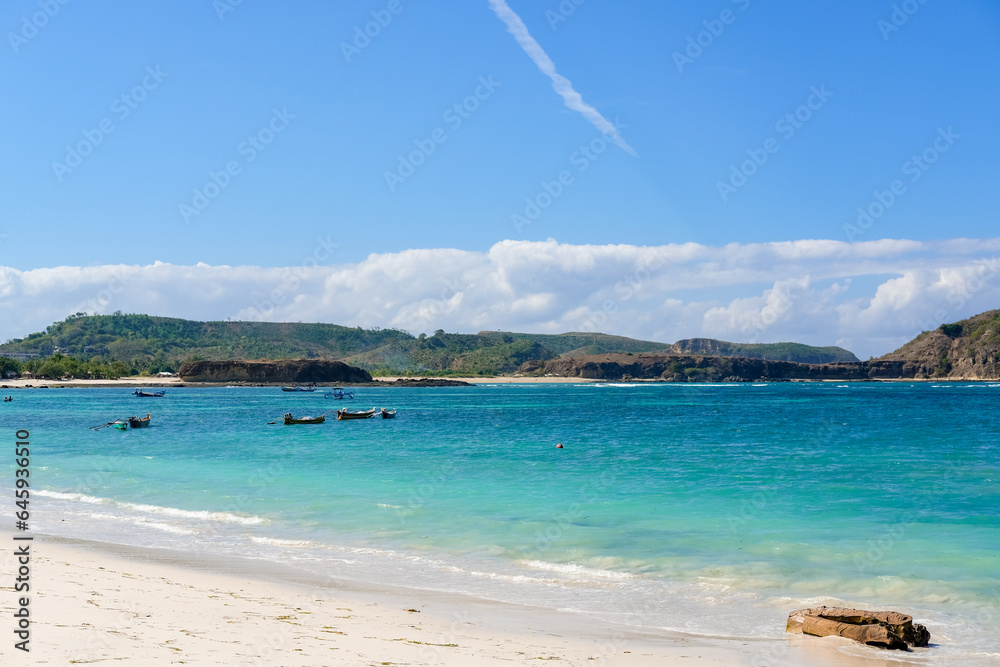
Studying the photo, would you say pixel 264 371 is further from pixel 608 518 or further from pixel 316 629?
pixel 316 629

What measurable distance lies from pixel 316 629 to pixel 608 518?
1101cm

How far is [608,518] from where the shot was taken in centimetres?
1909

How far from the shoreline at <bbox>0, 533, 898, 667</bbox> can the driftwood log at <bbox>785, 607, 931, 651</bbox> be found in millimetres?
219

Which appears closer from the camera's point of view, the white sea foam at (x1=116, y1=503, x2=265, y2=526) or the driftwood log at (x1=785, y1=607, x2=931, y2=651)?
the driftwood log at (x1=785, y1=607, x2=931, y2=651)

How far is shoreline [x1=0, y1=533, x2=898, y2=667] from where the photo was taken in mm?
8109

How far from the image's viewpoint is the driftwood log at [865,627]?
9680mm

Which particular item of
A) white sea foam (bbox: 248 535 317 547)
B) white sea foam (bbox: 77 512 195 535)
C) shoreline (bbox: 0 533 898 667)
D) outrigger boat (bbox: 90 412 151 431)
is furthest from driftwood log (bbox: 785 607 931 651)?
outrigger boat (bbox: 90 412 151 431)

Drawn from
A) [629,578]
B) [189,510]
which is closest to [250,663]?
[629,578]

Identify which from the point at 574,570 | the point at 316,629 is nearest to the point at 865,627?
the point at 574,570

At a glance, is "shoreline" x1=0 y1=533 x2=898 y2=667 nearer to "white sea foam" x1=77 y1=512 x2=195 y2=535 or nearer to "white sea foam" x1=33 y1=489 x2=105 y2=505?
"white sea foam" x1=77 y1=512 x2=195 y2=535

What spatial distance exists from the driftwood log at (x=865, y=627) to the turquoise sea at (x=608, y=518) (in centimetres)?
29

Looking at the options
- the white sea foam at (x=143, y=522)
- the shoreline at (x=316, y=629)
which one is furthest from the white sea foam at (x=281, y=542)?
the shoreline at (x=316, y=629)

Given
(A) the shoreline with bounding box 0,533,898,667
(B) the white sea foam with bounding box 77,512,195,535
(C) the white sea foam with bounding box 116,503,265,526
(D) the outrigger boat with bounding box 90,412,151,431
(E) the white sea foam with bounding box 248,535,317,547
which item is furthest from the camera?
(D) the outrigger boat with bounding box 90,412,151,431

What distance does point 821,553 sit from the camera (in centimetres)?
1538
